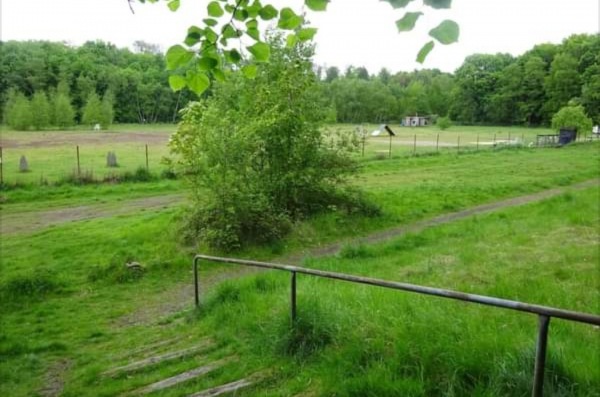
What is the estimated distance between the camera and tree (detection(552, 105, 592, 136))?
46.0 m

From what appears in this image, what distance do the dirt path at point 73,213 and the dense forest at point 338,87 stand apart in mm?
59203

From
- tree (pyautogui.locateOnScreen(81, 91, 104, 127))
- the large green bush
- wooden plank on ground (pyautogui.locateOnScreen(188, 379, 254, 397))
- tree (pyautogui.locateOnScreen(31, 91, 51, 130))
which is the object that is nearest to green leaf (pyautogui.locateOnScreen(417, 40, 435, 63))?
wooden plank on ground (pyautogui.locateOnScreen(188, 379, 254, 397))

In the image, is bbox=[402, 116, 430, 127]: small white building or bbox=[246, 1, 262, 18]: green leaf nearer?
→ bbox=[246, 1, 262, 18]: green leaf

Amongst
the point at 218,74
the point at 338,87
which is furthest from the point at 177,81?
the point at 338,87

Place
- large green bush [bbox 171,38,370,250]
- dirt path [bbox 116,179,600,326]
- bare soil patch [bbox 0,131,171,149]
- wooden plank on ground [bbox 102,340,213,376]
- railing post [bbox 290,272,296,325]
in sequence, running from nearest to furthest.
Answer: railing post [bbox 290,272,296,325], wooden plank on ground [bbox 102,340,213,376], dirt path [bbox 116,179,600,326], large green bush [bbox 171,38,370,250], bare soil patch [bbox 0,131,171,149]

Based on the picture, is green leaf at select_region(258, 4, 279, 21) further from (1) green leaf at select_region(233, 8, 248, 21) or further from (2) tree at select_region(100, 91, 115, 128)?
(2) tree at select_region(100, 91, 115, 128)

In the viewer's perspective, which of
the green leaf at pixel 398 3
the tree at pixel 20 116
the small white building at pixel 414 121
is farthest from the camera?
the small white building at pixel 414 121

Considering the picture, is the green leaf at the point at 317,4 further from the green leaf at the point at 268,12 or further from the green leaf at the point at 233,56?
the green leaf at the point at 233,56

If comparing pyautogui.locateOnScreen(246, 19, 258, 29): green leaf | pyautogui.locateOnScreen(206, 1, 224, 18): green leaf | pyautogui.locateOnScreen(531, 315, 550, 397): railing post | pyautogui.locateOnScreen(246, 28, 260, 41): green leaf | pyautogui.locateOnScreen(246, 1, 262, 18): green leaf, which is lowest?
pyautogui.locateOnScreen(531, 315, 550, 397): railing post

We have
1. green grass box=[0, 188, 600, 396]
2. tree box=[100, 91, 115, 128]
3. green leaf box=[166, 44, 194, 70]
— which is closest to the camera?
green leaf box=[166, 44, 194, 70]

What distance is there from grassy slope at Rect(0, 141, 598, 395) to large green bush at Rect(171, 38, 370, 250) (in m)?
0.77

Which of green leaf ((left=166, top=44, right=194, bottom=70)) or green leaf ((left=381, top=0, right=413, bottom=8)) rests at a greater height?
green leaf ((left=381, top=0, right=413, bottom=8))

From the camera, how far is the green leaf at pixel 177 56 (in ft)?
7.72

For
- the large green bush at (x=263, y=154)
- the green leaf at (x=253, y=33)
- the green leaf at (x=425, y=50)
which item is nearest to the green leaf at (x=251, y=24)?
the green leaf at (x=253, y=33)
